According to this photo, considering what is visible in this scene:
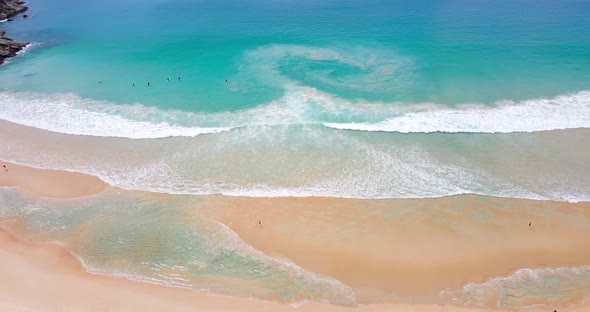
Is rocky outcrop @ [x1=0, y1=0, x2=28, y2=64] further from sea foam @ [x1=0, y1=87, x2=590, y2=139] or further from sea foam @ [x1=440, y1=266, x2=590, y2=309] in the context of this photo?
sea foam @ [x1=440, y1=266, x2=590, y2=309]

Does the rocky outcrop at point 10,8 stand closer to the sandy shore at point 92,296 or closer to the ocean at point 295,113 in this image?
the ocean at point 295,113

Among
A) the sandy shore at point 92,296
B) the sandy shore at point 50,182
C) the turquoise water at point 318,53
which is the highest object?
the turquoise water at point 318,53

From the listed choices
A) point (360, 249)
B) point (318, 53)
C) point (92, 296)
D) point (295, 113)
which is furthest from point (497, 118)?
point (92, 296)

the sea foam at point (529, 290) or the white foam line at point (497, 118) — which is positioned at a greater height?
the white foam line at point (497, 118)

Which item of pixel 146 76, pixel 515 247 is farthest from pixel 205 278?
pixel 146 76

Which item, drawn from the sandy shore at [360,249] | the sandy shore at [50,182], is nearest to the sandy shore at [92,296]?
the sandy shore at [360,249]

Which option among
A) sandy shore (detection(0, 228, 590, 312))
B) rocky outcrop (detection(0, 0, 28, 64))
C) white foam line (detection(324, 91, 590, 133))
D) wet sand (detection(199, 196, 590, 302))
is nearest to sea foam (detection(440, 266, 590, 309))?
wet sand (detection(199, 196, 590, 302))

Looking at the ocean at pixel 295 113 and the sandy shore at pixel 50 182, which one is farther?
the sandy shore at pixel 50 182

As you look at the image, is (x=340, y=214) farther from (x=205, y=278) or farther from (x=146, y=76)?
(x=146, y=76)
